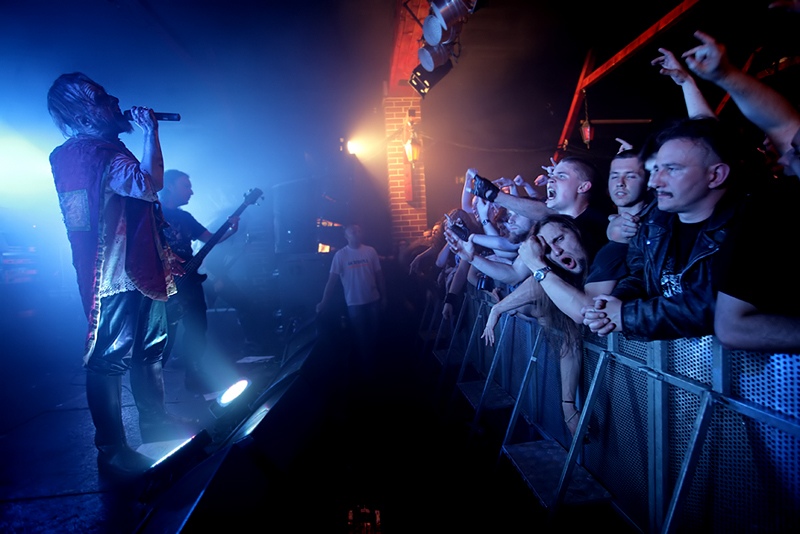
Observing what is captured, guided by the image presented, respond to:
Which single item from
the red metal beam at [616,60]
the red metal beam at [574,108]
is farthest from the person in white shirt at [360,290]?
the red metal beam at [574,108]

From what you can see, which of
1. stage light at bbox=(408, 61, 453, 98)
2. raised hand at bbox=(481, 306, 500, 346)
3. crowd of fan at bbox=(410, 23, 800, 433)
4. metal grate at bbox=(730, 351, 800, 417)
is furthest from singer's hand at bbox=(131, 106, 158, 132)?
stage light at bbox=(408, 61, 453, 98)

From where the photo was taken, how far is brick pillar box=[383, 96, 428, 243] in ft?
20.1

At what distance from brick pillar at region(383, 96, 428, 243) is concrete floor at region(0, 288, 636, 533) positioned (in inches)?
113

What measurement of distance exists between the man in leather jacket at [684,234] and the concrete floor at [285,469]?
1.20 meters

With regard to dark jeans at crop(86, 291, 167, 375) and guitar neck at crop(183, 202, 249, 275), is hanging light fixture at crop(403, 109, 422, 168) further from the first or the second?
dark jeans at crop(86, 291, 167, 375)

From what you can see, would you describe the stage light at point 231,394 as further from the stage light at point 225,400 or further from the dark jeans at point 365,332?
the dark jeans at point 365,332

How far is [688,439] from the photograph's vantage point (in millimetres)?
1352

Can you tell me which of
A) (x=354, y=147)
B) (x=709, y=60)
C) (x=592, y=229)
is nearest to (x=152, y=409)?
(x=592, y=229)

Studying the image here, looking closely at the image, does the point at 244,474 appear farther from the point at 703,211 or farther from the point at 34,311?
the point at 34,311

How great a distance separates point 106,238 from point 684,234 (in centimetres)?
295

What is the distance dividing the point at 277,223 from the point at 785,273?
21.3 feet

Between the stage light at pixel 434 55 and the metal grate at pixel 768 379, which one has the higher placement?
the stage light at pixel 434 55

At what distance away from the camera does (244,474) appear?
147cm

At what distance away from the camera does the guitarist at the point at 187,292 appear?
3.45 meters
